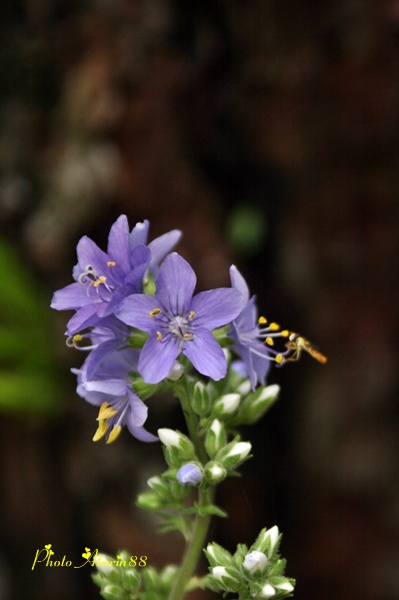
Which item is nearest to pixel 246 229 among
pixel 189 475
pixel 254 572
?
pixel 189 475

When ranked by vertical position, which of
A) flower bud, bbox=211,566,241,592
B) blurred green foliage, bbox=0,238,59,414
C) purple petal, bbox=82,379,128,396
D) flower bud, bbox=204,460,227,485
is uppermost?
purple petal, bbox=82,379,128,396

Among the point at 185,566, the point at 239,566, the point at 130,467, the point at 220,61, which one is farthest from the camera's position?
the point at 220,61

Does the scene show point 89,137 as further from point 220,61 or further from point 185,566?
point 185,566

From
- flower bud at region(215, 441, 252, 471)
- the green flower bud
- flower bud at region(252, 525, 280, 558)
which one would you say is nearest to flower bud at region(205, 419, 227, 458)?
flower bud at region(215, 441, 252, 471)

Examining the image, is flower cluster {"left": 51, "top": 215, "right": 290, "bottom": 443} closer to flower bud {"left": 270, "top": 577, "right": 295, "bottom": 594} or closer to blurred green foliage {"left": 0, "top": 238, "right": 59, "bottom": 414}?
flower bud {"left": 270, "top": 577, "right": 295, "bottom": 594}

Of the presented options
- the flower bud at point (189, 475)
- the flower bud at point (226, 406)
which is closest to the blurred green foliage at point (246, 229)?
the flower bud at point (226, 406)

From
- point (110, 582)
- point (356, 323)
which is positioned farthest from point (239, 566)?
point (356, 323)
